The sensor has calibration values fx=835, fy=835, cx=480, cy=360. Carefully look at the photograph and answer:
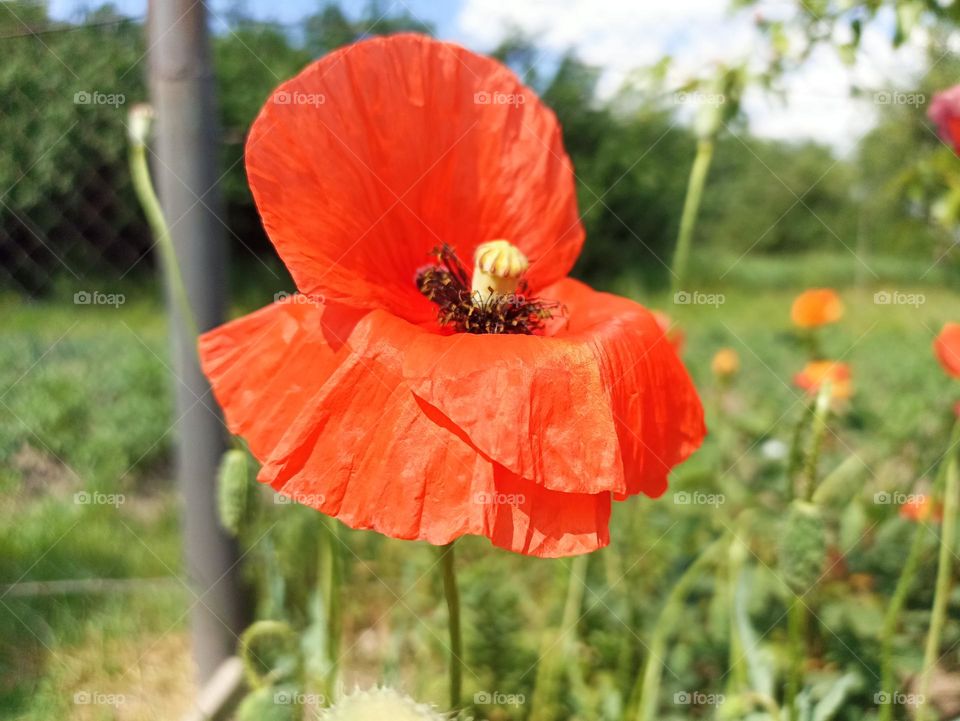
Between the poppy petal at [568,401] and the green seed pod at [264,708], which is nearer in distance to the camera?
the poppy petal at [568,401]

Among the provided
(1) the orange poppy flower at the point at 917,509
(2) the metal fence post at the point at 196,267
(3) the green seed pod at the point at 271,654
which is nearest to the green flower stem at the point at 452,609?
(3) the green seed pod at the point at 271,654

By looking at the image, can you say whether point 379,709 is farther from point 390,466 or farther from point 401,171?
point 401,171

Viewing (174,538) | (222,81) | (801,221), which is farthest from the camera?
(801,221)

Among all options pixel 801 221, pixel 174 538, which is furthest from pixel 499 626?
pixel 801 221

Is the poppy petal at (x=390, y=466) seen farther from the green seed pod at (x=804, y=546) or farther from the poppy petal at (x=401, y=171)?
the green seed pod at (x=804, y=546)

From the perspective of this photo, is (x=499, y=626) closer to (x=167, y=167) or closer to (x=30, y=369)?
(x=167, y=167)

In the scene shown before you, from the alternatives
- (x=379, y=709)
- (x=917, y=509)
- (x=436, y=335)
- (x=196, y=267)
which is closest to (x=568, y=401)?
(x=436, y=335)

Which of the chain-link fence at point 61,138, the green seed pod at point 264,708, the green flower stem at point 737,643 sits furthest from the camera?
the chain-link fence at point 61,138
